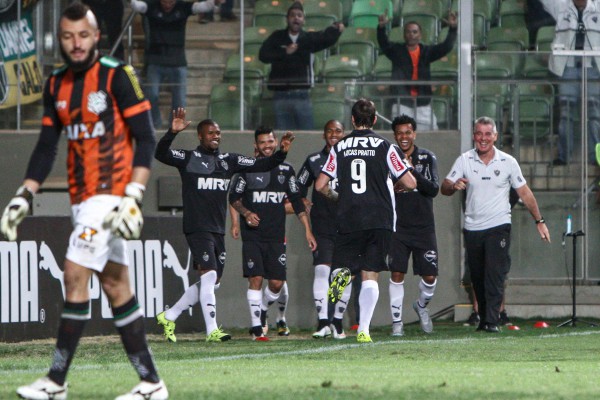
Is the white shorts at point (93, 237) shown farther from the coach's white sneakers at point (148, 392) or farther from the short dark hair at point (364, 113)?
the short dark hair at point (364, 113)

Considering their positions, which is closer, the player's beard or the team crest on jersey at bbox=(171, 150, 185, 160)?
the player's beard

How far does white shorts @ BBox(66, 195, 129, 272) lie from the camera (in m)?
6.09

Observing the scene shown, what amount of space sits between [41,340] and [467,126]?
6271 millimetres

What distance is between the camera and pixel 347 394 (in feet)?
21.0

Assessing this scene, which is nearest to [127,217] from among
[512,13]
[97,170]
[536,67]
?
[97,170]

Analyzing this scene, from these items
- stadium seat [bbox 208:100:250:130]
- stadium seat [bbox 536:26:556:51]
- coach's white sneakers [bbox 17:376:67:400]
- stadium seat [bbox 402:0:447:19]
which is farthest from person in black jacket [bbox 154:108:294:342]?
coach's white sneakers [bbox 17:376:67:400]

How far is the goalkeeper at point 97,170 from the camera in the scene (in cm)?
615

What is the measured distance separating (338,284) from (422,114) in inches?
211

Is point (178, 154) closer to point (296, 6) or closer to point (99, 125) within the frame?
point (296, 6)

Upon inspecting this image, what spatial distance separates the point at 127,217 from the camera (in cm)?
598

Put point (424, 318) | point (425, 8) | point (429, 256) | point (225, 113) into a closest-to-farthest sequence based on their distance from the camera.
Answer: point (429, 256), point (424, 318), point (225, 113), point (425, 8)

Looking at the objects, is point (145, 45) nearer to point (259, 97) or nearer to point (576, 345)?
point (259, 97)

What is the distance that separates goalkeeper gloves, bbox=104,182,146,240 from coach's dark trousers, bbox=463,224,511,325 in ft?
24.3

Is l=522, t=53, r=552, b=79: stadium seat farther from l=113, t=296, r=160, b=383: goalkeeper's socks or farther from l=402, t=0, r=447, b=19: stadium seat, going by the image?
l=113, t=296, r=160, b=383: goalkeeper's socks
